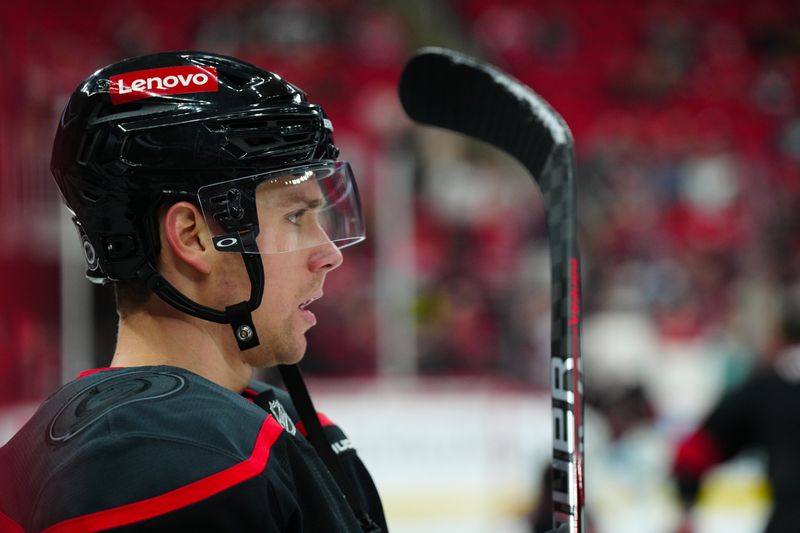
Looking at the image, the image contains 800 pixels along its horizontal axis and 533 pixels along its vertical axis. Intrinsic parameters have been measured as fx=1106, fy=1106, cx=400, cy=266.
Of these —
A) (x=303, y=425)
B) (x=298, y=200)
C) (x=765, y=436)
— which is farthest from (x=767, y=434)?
(x=298, y=200)

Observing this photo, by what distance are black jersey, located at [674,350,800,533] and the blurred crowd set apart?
208 centimetres

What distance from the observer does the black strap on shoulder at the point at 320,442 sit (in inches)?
43.0

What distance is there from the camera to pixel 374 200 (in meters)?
6.23

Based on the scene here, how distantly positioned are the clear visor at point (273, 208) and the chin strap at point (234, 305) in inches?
0.9

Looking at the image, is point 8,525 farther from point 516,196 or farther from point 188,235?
point 516,196

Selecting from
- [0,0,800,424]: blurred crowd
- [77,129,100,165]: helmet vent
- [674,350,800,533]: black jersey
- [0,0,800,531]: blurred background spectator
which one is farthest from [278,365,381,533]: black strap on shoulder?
[0,0,800,424]: blurred crowd

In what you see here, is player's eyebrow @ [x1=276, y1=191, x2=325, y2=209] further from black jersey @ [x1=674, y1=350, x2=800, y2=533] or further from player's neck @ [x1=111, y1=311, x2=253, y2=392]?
black jersey @ [x1=674, y1=350, x2=800, y2=533]

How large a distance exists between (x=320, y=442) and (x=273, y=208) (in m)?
0.25

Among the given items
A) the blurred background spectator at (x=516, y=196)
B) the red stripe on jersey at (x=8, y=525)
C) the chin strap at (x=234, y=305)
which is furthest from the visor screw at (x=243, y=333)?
the blurred background spectator at (x=516, y=196)

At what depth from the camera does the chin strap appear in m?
1.03

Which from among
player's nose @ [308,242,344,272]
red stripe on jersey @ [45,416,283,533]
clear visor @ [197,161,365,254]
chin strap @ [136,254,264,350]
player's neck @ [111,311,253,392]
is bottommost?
red stripe on jersey @ [45,416,283,533]

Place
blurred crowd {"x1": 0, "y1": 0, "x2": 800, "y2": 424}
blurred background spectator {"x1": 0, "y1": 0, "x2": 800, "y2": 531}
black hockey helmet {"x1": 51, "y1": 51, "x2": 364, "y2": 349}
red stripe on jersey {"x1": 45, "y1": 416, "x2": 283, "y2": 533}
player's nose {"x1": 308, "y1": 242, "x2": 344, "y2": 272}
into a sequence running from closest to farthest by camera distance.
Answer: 1. red stripe on jersey {"x1": 45, "y1": 416, "x2": 283, "y2": 533}
2. black hockey helmet {"x1": 51, "y1": 51, "x2": 364, "y2": 349}
3. player's nose {"x1": 308, "y1": 242, "x2": 344, "y2": 272}
4. blurred background spectator {"x1": 0, "y1": 0, "x2": 800, "y2": 531}
5. blurred crowd {"x1": 0, "y1": 0, "x2": 800, "y2": 424}

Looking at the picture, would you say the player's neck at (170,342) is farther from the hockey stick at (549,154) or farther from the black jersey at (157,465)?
the hockey stick at (549,154)

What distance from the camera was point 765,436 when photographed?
287cm
